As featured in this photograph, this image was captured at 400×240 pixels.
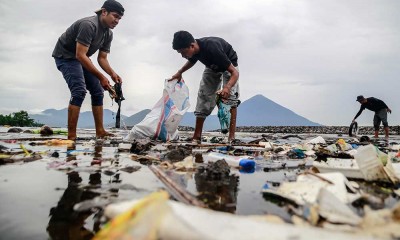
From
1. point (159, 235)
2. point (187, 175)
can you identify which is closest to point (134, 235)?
point (159, 235)

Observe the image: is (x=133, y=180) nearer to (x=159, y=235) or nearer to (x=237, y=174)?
(x=237, y=174)

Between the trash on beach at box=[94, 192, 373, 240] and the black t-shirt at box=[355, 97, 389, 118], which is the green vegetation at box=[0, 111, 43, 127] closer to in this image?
the black t-shirt at box=[355, 97, 389, 118]

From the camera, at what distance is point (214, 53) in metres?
5.32

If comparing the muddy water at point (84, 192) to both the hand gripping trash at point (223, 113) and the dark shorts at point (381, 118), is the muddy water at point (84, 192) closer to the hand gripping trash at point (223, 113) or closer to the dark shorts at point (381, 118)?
the hand gripping trash at point (223, 113)

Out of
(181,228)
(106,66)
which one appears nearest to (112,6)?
(106,66)

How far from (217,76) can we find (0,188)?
15.9ft

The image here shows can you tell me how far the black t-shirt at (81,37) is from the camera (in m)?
4.99

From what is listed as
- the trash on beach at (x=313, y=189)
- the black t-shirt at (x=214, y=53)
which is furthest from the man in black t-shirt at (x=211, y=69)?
the trash on beach at (x=313, y=189)

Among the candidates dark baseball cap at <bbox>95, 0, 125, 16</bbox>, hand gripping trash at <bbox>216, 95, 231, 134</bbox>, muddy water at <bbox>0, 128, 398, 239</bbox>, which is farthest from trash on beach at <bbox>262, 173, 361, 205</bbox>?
dark baseball cap at <bbox>95, 0, 125, 16</bbox>

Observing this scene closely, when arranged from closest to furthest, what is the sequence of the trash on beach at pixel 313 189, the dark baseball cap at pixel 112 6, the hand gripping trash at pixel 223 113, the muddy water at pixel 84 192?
the muddy water at pixel 84 192
the trash on beach at pixel 313 189
the dark baseball cap at pixel 112 6
the hand gripping trash at pixel 223 113

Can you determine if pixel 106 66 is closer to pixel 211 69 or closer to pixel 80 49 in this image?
pixel 80 49

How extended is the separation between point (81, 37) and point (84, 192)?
12.9 feet

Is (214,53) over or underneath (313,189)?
over

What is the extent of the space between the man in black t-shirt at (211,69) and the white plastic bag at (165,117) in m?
0.37
